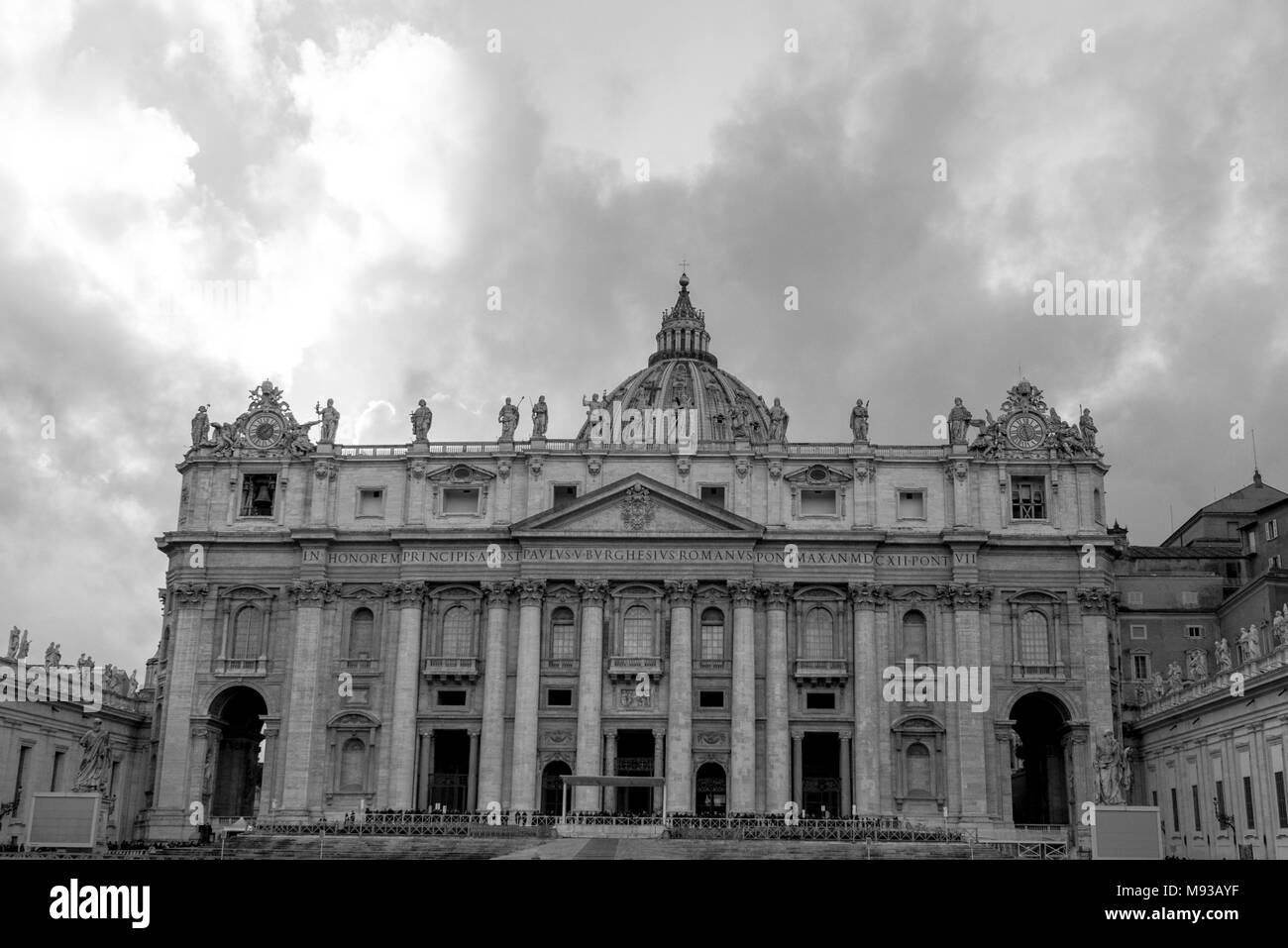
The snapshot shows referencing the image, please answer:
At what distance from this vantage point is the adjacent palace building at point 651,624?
2972 inches

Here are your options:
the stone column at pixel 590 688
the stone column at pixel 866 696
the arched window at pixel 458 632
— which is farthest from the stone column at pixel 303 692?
the stone column at pixel 866 696

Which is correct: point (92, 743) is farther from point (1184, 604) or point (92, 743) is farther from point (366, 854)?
point (1184, 604)

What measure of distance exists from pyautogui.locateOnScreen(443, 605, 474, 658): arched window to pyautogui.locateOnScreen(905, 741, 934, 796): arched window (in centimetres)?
2454

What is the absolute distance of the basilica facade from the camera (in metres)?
75.6

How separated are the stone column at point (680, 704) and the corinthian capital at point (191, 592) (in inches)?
1032

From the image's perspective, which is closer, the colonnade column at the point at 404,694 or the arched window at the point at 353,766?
the colonnade column at the point at 404,694

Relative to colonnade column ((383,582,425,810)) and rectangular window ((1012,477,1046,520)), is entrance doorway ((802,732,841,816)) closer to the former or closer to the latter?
rectangular window ((1012,477,1046,520))

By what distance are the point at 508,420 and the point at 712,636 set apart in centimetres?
1710

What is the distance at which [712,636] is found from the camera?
77938mm

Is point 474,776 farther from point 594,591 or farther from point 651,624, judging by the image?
point 651,624

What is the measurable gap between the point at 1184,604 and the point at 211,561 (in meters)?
58.2

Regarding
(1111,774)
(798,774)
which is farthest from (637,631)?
(1111,774)

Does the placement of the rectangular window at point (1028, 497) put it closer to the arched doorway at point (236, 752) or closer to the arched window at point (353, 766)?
the arched window at point (353, 766)
